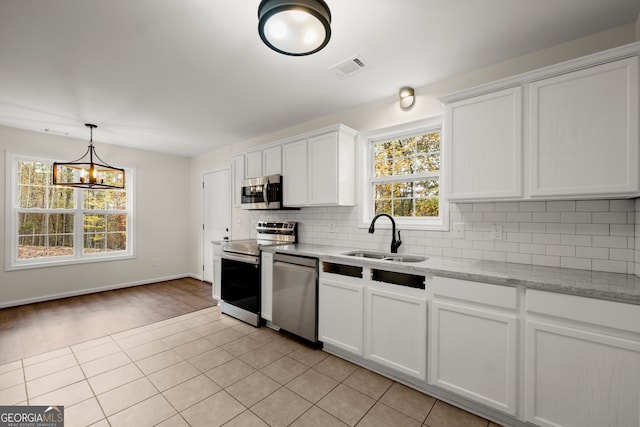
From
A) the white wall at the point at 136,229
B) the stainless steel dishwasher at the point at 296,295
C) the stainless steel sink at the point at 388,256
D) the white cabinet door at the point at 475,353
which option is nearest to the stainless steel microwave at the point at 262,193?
the stainless steel dishwasher at the point at 296,295

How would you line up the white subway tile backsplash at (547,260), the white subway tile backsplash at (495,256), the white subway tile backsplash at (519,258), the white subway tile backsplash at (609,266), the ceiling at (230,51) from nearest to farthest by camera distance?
the ceiling at (230,51), the white subway tile backsplash at (609,266), the white subway tile backsplash at (547,260), the white subway tile backsplash at (519,258), the white subway tile backsplash at (495,256)

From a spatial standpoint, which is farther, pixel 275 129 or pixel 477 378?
pixel 275 129

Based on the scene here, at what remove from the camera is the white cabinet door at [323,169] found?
3072 millimetres

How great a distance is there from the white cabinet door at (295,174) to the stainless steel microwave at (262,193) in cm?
9

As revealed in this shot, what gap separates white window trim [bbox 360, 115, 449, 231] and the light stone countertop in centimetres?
43

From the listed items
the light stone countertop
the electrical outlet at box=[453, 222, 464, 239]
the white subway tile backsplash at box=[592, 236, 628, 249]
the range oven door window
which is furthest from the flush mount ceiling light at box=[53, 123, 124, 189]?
the white subway tile backsplash at box=[592, 236, 628, 249]

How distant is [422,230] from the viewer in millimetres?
2723

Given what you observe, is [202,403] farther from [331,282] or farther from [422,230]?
[422,230]

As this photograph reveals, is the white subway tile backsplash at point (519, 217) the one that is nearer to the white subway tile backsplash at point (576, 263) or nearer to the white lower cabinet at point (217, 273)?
the white subway tile backsplash at point (576, 263)

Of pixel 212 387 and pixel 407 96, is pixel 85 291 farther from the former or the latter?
pixel 407 96

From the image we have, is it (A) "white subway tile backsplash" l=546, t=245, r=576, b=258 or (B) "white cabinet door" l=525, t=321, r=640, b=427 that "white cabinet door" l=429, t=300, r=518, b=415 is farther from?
(A) "white subway tile backsplash" l=546, t=245, r=576, b=258

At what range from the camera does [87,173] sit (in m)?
3.56

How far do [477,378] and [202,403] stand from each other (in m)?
1.86

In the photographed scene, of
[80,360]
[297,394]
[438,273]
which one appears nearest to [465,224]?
[438,273]
